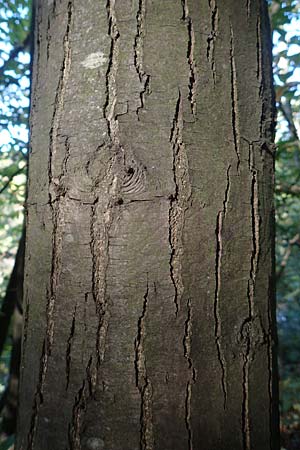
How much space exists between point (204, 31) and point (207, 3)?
67mm

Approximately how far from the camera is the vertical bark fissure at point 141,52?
0.71m

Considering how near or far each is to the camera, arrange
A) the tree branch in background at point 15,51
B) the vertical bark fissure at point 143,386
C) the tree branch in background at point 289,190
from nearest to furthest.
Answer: the vertical bark fissure at point 143,386 → the tree branch in background at point 15,51 → the tree branch in background at point 289,190

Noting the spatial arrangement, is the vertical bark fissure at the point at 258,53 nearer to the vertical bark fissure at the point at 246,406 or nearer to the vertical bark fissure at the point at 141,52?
the vertical bark fissure at the point at 141,52

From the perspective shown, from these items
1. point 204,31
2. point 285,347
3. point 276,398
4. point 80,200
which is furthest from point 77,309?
point 285,347

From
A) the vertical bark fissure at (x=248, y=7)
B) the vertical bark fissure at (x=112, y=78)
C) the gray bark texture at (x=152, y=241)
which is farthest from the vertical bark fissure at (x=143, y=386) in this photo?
the vertical bark fissure at (x=248, y=7)

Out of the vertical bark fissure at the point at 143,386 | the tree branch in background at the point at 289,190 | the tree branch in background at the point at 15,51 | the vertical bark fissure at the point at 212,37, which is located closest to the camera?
the vertical bark fissure at the point at 143,386

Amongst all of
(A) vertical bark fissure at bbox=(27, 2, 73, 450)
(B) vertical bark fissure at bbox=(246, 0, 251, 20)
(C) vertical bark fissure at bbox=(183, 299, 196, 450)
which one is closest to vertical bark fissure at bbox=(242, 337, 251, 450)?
(C) vertical bark fissure at bbox=(183, 299, 196, 450)

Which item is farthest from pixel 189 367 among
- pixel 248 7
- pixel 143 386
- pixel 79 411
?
pixel 248 7

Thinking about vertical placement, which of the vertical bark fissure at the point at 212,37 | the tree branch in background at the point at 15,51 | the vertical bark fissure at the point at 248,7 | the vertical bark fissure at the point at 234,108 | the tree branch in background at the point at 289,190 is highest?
the tree branch in background at the point at 15,51

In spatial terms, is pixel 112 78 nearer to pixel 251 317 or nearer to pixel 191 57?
pixel 191 57

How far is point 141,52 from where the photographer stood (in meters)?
0.72

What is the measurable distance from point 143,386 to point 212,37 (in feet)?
2.28

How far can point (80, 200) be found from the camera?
72 cm

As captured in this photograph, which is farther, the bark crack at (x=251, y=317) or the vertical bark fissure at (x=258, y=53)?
the vertical bark fissure at (x=258, y=53)
